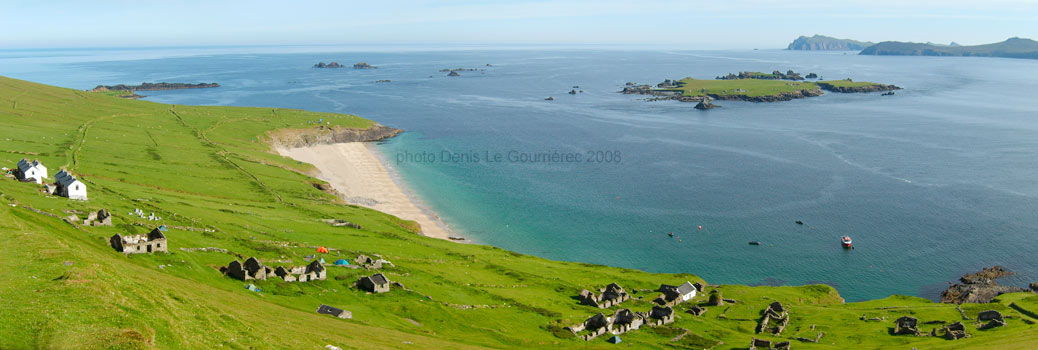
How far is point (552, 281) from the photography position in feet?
266

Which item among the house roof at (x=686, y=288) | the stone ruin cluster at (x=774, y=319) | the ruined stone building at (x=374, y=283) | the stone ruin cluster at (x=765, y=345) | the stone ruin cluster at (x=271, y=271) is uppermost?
the stone ruin cluster at (x=271, y=271)

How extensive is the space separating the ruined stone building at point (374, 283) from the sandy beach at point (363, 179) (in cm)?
4424

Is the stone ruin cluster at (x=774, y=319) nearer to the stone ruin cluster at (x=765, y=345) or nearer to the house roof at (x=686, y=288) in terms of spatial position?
the stone ruin cluster at (x=765, y=345)

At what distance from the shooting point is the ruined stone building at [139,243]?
5703 cm

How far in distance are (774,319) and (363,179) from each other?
345 ft

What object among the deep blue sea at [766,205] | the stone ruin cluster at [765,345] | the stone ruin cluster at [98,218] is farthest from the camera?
the deep blue sea at [766,205]

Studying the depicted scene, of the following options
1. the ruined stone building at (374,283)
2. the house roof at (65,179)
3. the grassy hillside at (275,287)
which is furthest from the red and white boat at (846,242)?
the house roof at (65,179)

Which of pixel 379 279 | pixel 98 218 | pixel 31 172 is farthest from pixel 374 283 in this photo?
pixel 31 172

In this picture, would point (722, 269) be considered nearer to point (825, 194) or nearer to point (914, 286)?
point (914, 286)

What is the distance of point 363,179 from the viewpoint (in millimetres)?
149125

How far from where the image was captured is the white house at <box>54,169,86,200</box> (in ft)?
243

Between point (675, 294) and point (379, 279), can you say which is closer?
point (379, 279)

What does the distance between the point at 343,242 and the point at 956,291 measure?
8793cm

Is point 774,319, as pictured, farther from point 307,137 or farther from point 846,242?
point 307,137
